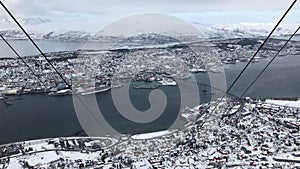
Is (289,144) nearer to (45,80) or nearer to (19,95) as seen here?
(19,95)

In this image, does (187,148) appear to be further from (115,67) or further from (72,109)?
(115,67)

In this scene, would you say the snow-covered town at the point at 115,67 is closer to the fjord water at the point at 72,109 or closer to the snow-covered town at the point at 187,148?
the fjord water at the point at 72,109

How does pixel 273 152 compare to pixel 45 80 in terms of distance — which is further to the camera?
pixel 45 80

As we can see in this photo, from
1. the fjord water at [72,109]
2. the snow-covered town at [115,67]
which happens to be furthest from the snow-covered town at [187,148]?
the snow-covered town at [115,67]

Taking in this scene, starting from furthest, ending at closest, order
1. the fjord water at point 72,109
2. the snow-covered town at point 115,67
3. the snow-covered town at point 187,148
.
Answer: the snow-covered town at point 115,67, the fjord water at point 72,109, the snow-covered town at point 187,148

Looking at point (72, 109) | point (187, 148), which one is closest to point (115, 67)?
point (72, 109)

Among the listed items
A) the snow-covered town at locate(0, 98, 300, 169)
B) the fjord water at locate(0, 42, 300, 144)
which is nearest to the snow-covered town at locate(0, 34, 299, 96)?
the fjord water at locate(0, 42, 300, 144)

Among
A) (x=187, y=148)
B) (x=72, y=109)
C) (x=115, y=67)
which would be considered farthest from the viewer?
(x=115, y=67)

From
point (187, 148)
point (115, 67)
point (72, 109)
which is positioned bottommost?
point (187, 148)

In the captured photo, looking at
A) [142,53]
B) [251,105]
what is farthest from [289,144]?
[142,53]
